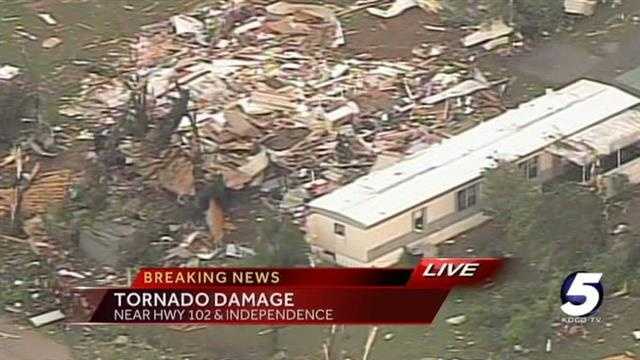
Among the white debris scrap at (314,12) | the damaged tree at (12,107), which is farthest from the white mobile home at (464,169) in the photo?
the damaged tree at (12,107)

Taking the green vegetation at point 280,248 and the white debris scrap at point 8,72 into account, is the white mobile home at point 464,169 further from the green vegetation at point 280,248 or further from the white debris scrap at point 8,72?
the white debris scrap at point 8,72

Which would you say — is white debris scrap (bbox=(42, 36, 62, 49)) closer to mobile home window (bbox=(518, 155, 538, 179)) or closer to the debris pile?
the debris pile

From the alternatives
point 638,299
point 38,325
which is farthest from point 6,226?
point 638,299

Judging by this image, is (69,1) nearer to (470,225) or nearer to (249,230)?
(249,230)

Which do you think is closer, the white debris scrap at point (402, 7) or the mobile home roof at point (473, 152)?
the mobile home roof at point (473, 152)

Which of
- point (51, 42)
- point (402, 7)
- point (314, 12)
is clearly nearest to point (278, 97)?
point (314, 12)

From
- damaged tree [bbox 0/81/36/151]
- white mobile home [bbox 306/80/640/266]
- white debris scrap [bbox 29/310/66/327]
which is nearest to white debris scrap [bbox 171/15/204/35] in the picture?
damaged tree [bbox 0/81/36/151]
